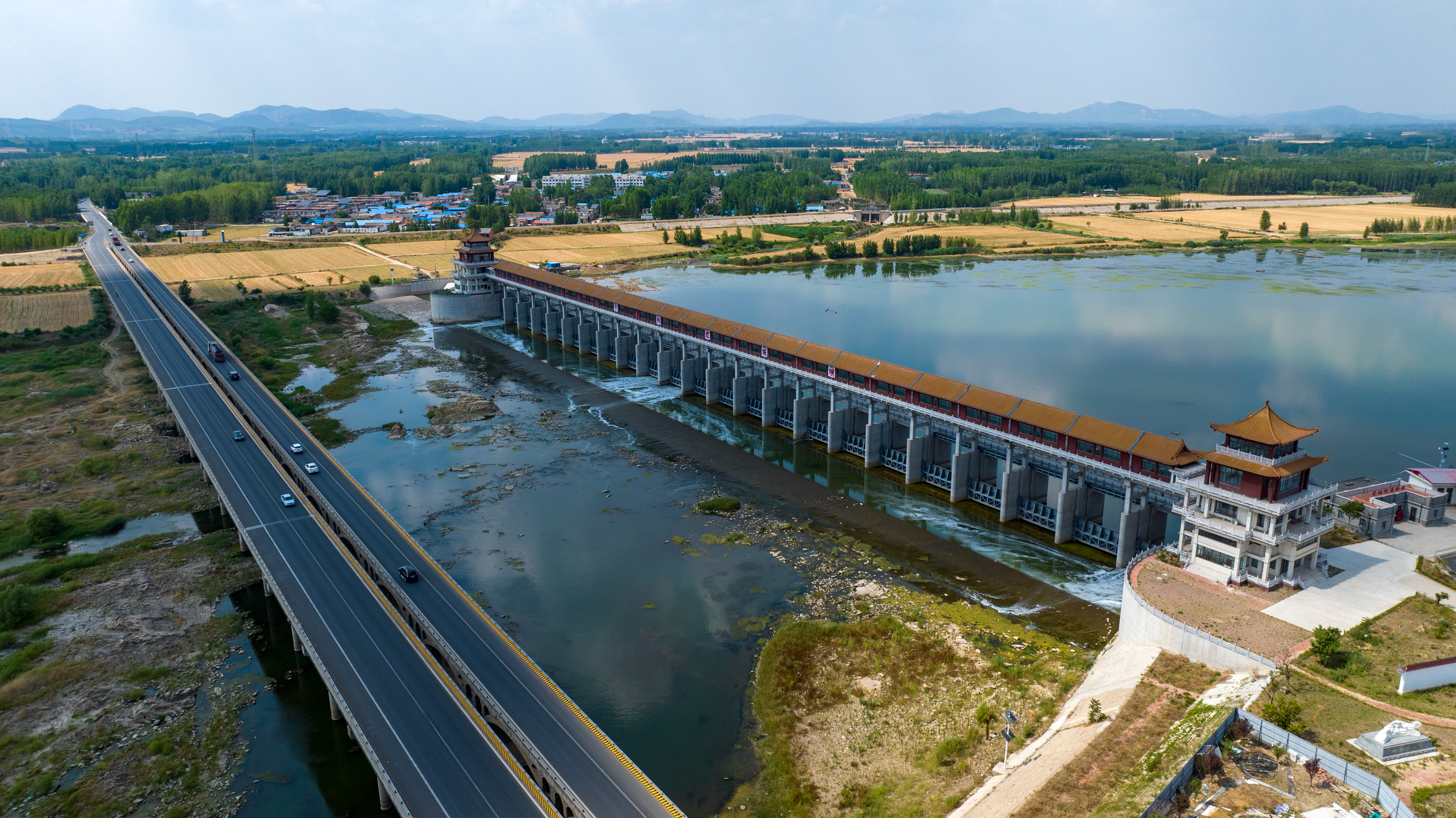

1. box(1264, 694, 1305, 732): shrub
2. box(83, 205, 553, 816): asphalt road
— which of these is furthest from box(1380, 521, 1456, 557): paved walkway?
box(83, 205, 553, 816): asphalt road

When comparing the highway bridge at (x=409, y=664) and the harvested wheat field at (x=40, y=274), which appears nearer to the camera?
the highway bridge at (x=409, y=664)

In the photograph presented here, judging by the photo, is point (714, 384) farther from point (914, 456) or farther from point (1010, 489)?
point (1010, 489)

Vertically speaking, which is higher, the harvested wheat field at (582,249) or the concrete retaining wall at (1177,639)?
the harvested wheat field at (582,249)

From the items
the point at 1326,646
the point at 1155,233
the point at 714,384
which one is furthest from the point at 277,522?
the point at 1155,233

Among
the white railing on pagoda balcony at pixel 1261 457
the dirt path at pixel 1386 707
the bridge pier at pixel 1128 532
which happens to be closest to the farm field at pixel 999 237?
the bridge pier at pixel 1128 532

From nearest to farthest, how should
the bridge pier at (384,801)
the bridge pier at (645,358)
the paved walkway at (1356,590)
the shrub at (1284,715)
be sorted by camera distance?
the shrub at (1284,715), the bridge pier at (384,801), the paved walkway at (1356,590), the bridge pier at (645,358)

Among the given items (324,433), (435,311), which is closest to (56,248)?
(435,311)

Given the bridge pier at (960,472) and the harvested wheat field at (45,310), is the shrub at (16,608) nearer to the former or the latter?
the bridge pier at (960,472)

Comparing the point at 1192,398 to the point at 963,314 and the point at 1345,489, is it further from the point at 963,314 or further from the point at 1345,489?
the point at 963,314
